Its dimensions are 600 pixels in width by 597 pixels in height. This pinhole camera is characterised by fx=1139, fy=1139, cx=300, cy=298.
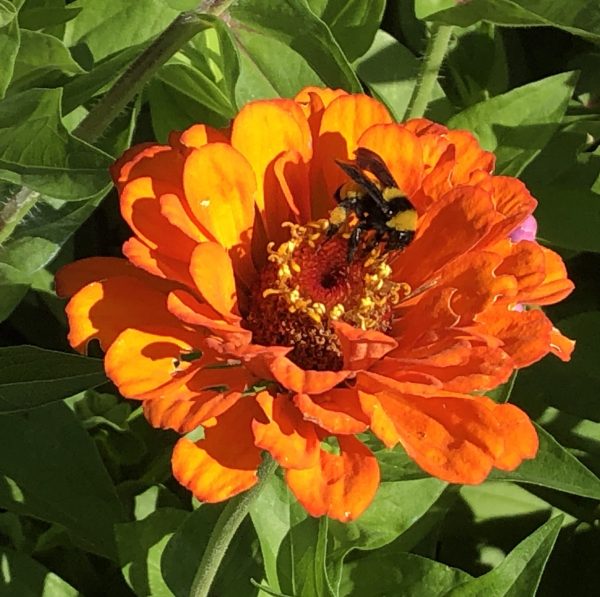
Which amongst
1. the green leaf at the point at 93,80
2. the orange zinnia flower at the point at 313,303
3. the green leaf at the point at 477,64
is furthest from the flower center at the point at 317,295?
the green leaf at the point at 477,64

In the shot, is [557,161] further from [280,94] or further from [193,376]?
[193,376]

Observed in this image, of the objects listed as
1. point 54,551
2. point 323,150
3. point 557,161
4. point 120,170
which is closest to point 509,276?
point 323,150

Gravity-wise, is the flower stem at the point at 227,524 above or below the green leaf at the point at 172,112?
below

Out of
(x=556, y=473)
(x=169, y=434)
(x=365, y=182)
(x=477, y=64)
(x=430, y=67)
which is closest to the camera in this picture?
(x=365, y=182)

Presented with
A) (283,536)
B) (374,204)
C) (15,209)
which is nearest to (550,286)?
(374,204)

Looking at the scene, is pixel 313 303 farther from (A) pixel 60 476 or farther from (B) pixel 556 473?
(A) pixel 60 476

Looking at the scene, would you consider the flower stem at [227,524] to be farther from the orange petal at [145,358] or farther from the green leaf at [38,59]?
the green leaf at [38,59]

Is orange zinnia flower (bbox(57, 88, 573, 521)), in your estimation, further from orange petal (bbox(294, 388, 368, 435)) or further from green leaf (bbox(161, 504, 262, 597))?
green leaf (bbox(161, 504, 262, 597))
